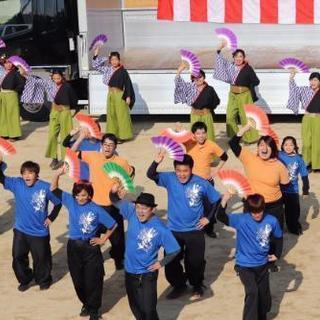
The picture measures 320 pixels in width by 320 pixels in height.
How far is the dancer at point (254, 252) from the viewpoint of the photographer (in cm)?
755

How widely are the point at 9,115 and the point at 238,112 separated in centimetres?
345

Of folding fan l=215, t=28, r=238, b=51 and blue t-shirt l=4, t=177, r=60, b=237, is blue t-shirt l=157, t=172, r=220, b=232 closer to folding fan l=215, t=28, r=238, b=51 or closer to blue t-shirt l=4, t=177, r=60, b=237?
blue t-shirt l=4, t=177, r=60, b=237

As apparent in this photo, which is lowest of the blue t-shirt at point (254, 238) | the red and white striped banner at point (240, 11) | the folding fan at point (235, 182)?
the blue t-shirt at point (254, 238)

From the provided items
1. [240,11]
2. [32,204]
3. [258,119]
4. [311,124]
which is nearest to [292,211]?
[258,119]

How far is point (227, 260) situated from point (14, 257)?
2130 millimetres

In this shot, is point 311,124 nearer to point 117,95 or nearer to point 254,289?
point 117,95

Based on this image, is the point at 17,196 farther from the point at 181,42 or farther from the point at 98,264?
the point at 181,42

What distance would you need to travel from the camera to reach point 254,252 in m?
7.56

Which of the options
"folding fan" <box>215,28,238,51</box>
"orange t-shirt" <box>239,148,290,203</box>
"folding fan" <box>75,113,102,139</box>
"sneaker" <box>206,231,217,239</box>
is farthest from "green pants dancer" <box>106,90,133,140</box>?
"orange t-shirt" <box>239,148,290,203</box>

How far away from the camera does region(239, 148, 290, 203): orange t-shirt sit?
8.88m

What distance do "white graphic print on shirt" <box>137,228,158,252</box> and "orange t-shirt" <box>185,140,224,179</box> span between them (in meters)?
2.19

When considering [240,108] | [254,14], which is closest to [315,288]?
[240,108]

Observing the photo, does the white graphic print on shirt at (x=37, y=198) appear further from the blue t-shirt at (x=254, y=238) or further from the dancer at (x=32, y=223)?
the blue t-shirt at (x=254, y=238)

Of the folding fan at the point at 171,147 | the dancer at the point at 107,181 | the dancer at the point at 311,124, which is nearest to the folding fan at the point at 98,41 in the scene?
the dancer at the point at 311,124
